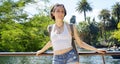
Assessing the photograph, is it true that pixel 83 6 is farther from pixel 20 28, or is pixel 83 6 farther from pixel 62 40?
pixel 62 40

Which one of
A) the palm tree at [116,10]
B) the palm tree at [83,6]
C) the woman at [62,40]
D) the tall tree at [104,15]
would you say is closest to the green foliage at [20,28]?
the woman at [62,40]

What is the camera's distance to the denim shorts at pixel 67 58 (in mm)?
3477

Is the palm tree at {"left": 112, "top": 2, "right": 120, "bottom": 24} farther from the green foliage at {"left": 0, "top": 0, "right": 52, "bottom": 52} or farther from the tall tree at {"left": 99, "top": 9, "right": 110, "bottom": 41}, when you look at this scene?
the green foliage at {"left": 0, "top": 0, "right": 52, "bottom": 52}

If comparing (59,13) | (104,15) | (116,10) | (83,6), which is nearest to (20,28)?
(59,13)

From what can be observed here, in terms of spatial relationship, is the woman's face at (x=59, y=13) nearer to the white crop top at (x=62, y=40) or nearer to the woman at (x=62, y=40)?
the woman at (x=62, y=40)

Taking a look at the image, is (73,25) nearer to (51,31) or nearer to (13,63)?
(51,31)

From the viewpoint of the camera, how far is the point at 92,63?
92.4ft

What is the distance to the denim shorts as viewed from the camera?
3.48 meters

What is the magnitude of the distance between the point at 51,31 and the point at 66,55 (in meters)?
0.32

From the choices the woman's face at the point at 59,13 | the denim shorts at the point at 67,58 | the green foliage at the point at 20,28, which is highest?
the woman's face at the point at 59,13

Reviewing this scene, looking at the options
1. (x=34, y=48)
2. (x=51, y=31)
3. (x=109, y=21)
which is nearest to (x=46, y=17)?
(x=34, y=48)

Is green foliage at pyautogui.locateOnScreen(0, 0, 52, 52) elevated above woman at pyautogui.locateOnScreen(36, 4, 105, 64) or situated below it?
below

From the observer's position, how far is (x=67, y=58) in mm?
3488

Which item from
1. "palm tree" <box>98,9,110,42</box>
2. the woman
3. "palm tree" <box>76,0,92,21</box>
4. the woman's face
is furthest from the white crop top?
"palm tree" <box>76,0,92,21</box>
